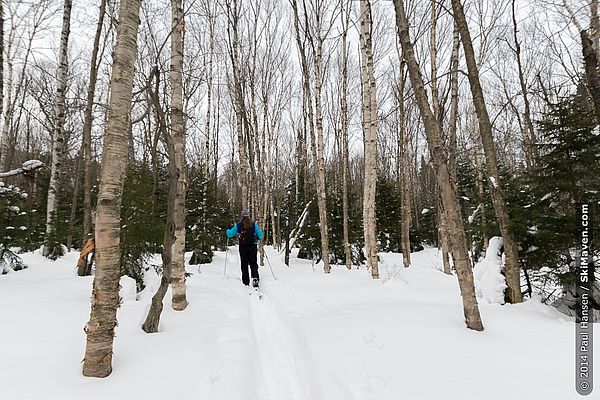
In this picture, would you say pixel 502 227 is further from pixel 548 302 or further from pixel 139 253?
pixel 139 253

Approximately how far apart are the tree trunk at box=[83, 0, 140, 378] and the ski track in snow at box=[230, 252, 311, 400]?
1.42m

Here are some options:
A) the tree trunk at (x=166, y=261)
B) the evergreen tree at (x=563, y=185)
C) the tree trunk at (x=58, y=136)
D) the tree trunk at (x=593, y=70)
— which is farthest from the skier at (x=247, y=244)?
the tree trunk at (x=593, y=70)

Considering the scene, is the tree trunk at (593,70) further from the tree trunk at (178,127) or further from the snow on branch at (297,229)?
the snow on branch at (297,229)

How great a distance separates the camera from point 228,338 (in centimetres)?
395

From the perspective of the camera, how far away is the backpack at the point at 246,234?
812cm

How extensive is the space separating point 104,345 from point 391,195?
22347 mm

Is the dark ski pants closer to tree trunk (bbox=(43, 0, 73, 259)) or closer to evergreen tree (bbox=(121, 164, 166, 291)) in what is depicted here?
evergreen tree (bbox=(121, 164, 166, 291))

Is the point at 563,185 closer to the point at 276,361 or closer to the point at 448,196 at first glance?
the point at 448,196

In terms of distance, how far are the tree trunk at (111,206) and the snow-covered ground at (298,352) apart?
0.25m

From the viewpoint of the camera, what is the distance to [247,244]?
318 inches

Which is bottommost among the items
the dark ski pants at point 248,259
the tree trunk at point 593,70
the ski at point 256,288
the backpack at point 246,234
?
the ski at point 256,288

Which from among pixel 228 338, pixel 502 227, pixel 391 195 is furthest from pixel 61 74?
pixel 391 195

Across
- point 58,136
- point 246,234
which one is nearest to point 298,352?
point 246,234

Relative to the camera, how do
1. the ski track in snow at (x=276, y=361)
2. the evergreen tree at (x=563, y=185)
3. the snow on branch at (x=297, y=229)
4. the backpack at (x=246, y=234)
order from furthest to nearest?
the snow on branch at (x=297, y=229) < the backpack at (x=246, y=234) < the evergreen tree at (x=563, y=185) < the ski track in snow at (x=276, y=361)
